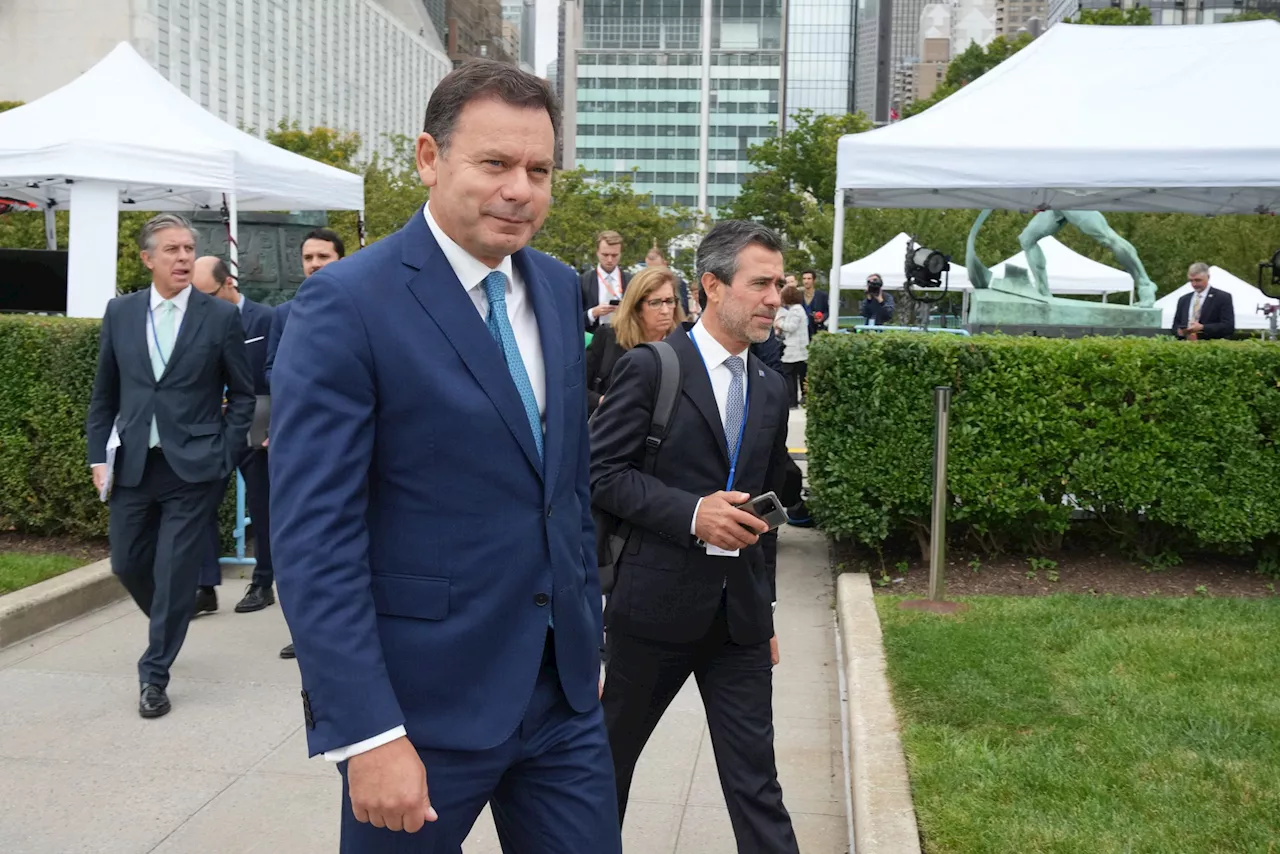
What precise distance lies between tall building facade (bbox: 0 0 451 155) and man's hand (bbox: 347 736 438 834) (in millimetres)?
50684

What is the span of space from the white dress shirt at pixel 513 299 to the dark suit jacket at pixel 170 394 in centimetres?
379

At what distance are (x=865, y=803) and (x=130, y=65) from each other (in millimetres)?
12611

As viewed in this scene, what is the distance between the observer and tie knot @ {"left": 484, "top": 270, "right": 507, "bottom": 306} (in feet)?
7.93

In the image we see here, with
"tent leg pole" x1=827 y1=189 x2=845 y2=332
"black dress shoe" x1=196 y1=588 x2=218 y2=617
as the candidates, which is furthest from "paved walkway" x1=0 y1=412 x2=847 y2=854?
"tent leg pole" x1=827 y1=189 x2=845 y2=332

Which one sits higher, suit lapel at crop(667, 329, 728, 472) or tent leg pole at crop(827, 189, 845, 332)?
tent leg pole at crop(827, 189, 845, 332)

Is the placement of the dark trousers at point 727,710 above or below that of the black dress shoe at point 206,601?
above

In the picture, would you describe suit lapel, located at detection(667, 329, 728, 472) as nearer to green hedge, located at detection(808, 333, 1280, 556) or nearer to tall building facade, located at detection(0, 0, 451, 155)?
green hedge, located at detection(808, 333, 1280, 556)

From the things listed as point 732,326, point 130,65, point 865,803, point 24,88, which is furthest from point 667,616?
point 24,88

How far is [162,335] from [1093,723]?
441 centimetres

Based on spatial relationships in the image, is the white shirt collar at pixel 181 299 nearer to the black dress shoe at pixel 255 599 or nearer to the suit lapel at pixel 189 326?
the suit lapel at pixel 189 326

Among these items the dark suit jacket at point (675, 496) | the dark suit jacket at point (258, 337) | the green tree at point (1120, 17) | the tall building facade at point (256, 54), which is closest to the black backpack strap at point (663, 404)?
the dark suit jacket at point (675, 496)


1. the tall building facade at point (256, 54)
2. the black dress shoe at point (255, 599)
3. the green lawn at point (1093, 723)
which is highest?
the tall building facade at point (256, 54)

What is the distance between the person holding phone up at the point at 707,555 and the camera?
11.7 feet

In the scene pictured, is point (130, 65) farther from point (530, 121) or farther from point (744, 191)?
point (744, 191)
